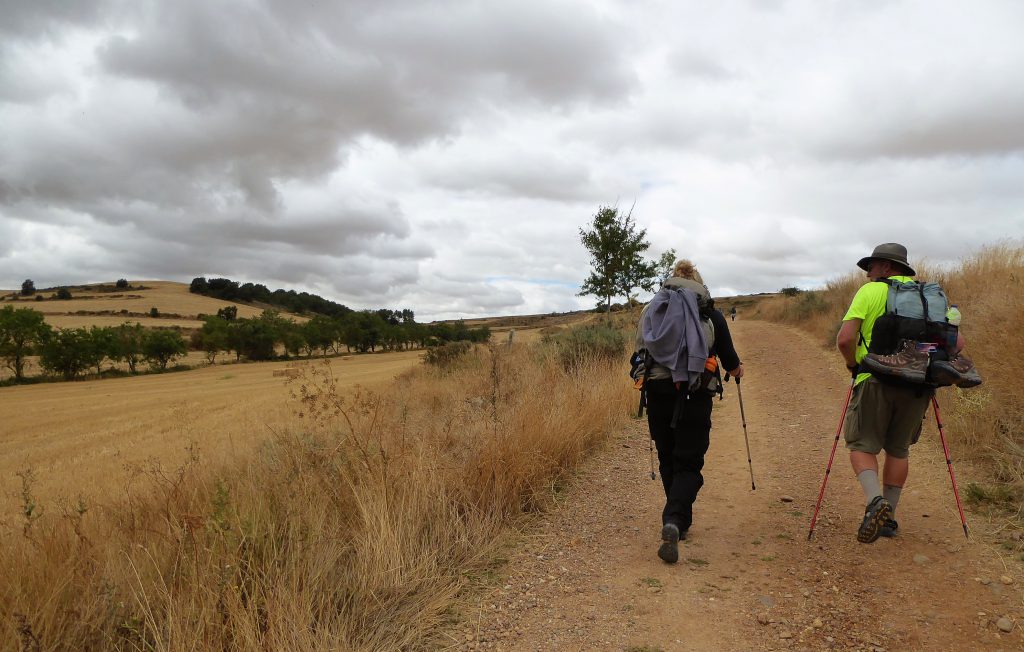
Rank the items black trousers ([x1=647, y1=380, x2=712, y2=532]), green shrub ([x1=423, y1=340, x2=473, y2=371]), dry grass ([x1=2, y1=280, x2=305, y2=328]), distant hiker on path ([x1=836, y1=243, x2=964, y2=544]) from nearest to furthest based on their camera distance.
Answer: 1. distant hiker on path ([x1=836, y1=243, x2=964, y2=544])
2. black trousers ([x1=647, y1=380, x2=712, y2=532])
3. green shrub ([x1=423, y1=340, x2=473, y2=371])
4. dry grass ([x1=2, y1=280, x2=305, y2=328])

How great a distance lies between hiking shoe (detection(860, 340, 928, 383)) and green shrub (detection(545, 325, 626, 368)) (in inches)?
304

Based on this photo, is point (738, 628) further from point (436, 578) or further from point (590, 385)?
point (590, 385)

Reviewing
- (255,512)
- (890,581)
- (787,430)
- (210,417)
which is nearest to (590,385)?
(787,430)

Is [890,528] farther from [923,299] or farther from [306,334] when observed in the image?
[306,334]

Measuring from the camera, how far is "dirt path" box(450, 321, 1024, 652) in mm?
3322

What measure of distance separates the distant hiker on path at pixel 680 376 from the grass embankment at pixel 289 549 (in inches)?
52.6

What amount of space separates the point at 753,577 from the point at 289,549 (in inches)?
121

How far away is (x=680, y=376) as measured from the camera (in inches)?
170

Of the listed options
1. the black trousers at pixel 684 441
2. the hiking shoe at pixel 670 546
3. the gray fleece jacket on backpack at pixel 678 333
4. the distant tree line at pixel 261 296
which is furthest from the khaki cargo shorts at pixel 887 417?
the distant tree line at pixel 261 296

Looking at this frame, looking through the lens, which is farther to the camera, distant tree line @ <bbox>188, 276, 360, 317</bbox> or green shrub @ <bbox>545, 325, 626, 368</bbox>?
distant tree line @ <bbox>188, 276, 360, 317</bbox>

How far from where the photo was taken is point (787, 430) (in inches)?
341

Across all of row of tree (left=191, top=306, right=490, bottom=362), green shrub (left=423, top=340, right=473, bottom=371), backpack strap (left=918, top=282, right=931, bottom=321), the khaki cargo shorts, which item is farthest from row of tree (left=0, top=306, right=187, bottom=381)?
backpack strap (left=918, top=282, right=931, bottom=321)

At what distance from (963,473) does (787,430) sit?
294 cm

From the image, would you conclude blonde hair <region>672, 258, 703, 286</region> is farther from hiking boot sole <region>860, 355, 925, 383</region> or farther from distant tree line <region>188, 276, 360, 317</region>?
distant tree line <region>188, 276, 360, 317</region>
